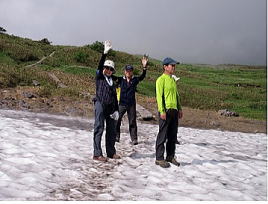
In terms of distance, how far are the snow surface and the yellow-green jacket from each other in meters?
1.58

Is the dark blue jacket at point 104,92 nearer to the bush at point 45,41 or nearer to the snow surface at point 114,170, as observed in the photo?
the snow surface at point 114,170

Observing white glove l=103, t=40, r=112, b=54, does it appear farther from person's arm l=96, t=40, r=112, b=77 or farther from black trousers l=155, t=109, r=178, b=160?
black trousers l=155, t=109, r=178, b=160

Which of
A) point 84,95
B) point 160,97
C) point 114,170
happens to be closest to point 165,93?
point 160,97

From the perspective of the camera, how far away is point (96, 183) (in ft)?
23.9

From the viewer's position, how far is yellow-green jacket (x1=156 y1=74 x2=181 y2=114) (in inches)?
351

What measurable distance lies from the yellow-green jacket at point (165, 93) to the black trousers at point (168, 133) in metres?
0.17

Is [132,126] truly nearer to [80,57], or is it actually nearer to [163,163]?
[163,163]

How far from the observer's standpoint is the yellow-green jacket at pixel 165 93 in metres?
8.92

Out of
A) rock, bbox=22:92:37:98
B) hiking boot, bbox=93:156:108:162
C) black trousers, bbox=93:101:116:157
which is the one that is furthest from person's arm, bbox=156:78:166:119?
rock, bbox=22:92:37:98

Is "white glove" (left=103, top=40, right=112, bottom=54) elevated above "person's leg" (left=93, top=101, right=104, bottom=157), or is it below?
above

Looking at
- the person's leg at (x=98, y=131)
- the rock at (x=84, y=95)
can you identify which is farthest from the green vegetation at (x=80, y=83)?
the person's leg at (x=98, y=131)

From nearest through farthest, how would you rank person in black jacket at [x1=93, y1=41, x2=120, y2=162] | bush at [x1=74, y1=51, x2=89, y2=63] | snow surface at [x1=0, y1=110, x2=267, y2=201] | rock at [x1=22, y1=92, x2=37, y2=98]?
snow surface at [x1=0, y1=110, x2=267, y2=201], person in black jacket at [x1=93, y1=41, x2=120, y2=162], rock at [x1=22, y1=92, x2=37, y2=98], bush at [x1=74, y1=51, x2=89, y2=63]

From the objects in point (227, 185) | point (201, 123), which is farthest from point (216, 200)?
point (201, 123)

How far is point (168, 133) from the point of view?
9.25 m
